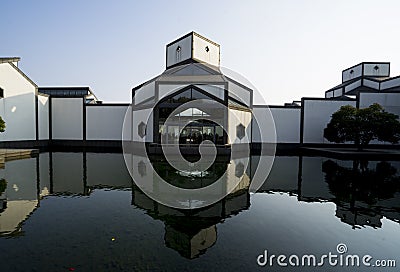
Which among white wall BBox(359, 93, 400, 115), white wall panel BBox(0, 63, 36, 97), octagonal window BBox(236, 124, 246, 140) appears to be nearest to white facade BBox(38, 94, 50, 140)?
white wall panel BBox(0, 63, 36, 97)

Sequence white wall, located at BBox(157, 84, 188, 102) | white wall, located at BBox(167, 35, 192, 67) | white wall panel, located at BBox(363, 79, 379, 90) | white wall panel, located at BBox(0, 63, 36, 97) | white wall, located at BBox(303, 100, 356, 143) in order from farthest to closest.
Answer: white wall panel, located at BBox(363, 79, 379, 90), white wall, located at BBox(303, 100, 356, 143), white wall, located at BBox(167, 35, 192, 67), white wall, located at BBox(157, 84, 188, 102), white wall panel, located at BBox(0, 63, 36, 97)

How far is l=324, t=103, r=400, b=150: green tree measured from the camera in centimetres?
2061

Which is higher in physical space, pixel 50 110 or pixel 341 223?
pixel 50 110

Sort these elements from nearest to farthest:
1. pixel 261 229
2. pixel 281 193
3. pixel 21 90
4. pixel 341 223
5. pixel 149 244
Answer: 1. pixel 149 244
2. pixel 261 229
3. pixel 341 223
4. pixel 281 193
5. pixel 21 90

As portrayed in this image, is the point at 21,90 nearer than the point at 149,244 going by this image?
No

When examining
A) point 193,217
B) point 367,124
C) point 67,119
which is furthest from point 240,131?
point 67,119

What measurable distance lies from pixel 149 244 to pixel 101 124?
2505 centimetres

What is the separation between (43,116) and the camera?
26.5 metres

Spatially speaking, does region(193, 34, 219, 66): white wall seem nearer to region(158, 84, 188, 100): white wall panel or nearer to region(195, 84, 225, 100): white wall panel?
region(158, 84, 188, 100): white wall panel

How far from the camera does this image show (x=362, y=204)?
8.26 metres

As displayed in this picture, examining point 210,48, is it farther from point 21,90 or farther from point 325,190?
point 325,190

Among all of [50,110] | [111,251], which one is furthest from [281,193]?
[50,110]

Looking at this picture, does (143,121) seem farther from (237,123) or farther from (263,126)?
(263,126)

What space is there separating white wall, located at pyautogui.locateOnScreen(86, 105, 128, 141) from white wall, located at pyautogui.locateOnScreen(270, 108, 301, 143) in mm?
16243
